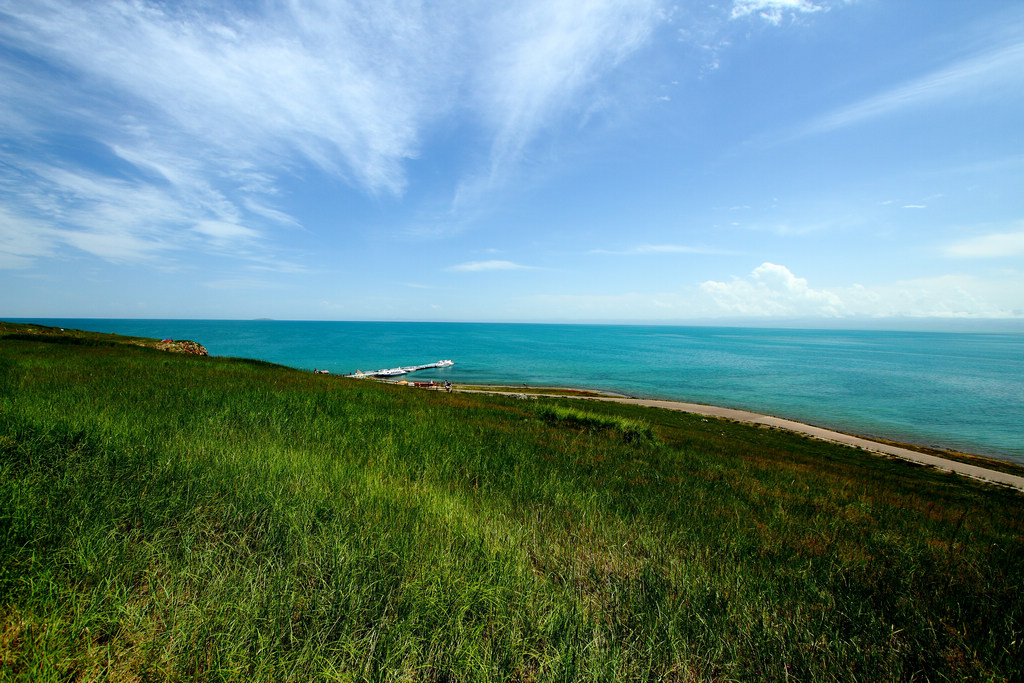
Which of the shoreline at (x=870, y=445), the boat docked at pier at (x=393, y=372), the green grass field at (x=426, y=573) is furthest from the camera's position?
the boat docked at pier at (x=393, y=372)

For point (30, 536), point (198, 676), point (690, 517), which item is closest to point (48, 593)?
point (30, 536)

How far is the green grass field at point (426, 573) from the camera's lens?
101 inches

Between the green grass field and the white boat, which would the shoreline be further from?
the white boat

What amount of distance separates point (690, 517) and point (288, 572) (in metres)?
5.36

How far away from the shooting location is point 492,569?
351 centimetres

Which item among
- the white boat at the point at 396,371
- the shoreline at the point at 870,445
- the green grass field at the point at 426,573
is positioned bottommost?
the shoreline at the point at 870,445

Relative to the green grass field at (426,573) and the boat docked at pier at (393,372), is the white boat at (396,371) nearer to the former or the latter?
the boat docked at pier at (393,372)

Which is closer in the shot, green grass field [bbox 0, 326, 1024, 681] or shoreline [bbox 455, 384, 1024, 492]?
green grass field [bbox 0, 326, 1024, 681]

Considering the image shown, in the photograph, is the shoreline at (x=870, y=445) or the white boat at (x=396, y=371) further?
the white boat at (x=396, y=371)

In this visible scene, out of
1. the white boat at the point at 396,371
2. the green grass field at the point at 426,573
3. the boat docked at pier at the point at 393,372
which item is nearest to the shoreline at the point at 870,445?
the green grass field at the point at 426,573

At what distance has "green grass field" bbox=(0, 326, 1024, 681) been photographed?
255cm

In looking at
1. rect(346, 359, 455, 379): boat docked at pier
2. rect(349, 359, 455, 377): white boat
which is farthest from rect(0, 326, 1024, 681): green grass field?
rect(349, 359, 455, 377): white boat

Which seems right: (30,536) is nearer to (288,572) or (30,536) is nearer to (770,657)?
(288,572)

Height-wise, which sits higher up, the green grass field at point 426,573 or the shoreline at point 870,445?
the green grass field at point 426,573
